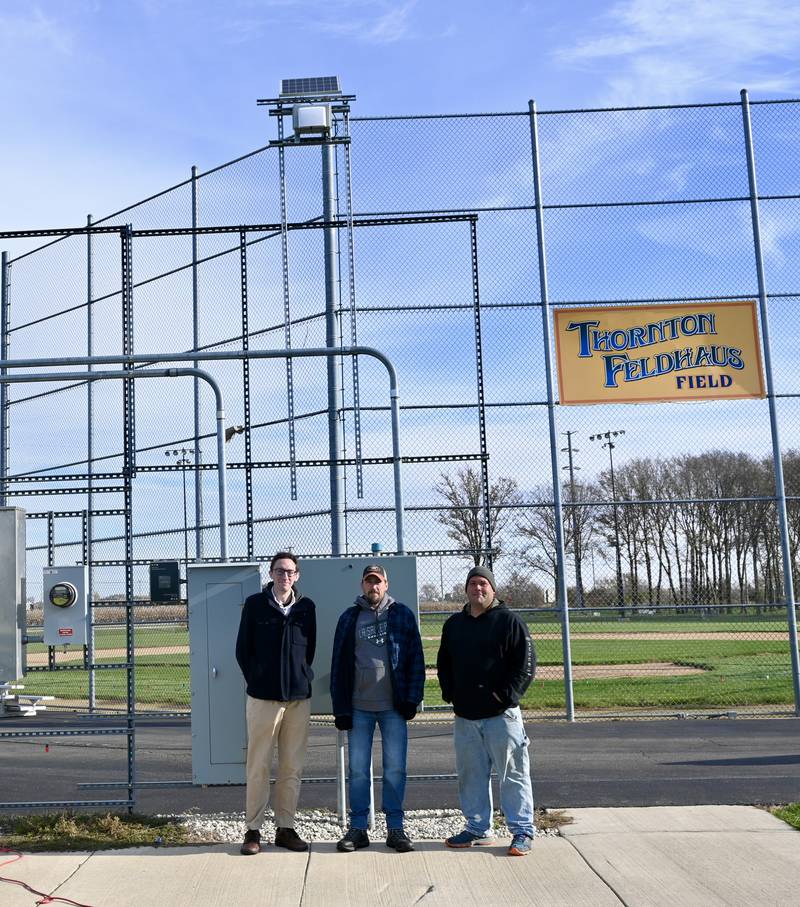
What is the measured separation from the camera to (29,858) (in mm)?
6555

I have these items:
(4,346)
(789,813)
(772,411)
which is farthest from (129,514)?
(4,346)

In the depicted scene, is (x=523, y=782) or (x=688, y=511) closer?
(x=523, y=782)

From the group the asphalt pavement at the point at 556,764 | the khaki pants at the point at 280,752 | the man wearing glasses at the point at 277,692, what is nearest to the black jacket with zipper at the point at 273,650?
the man wearing glasses at the point at 277,692

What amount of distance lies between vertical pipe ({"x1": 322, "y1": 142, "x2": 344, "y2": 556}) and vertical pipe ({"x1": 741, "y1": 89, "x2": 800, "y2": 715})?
5485 millimetres

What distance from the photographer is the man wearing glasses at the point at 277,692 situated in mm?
6672

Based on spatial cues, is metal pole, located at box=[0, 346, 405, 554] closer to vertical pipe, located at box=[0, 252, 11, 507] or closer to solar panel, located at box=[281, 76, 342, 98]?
solar panel, located at box=[281, 76, 342, 98]

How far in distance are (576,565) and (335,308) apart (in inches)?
240

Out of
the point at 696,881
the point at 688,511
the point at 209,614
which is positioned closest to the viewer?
the point at 696,881

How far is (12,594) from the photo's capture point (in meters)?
7.63

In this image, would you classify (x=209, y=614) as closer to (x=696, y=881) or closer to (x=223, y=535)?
(x=223, y=535)

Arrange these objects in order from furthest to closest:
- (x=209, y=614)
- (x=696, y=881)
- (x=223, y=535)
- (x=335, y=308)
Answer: (x=335, y=308), (x=223, y=535), (x=209, y=614), (x=696, y=881)

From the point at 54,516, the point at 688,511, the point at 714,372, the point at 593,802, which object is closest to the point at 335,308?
the point at 714,372

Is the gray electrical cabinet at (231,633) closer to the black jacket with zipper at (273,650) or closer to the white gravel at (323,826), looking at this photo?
the white gravel at (323,826)

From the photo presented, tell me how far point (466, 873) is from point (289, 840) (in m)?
1.26
